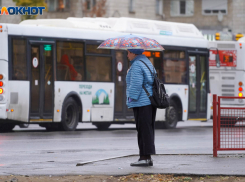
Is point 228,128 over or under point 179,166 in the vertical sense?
over

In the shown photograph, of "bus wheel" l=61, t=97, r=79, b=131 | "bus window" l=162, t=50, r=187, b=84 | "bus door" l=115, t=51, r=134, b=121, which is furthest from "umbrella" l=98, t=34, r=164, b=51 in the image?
"bus window" l=162, t=50, r=187, b=84

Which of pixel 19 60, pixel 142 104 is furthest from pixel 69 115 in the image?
pixel 142 104

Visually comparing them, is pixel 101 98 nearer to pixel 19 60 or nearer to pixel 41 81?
pixel 41 81

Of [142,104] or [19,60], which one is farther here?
[19,60]

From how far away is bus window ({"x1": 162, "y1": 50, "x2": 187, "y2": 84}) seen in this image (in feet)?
64.7

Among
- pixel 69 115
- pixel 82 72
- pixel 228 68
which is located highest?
pixel 228 68

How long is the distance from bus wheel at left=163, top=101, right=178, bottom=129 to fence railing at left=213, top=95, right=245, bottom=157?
30.0ft

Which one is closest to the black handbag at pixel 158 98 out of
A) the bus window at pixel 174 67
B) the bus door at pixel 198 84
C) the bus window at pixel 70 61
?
the bus window at pixel 70 61

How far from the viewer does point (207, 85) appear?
2114 cm

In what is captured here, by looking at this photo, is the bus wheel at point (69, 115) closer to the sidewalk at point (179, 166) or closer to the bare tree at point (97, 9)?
Result: the sidewalk at point (179, 166)

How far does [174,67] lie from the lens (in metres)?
20.0

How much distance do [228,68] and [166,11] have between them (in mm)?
A: 28014

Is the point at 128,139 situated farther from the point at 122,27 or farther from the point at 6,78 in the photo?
the point at 122,27

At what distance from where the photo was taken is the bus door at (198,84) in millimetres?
20672
